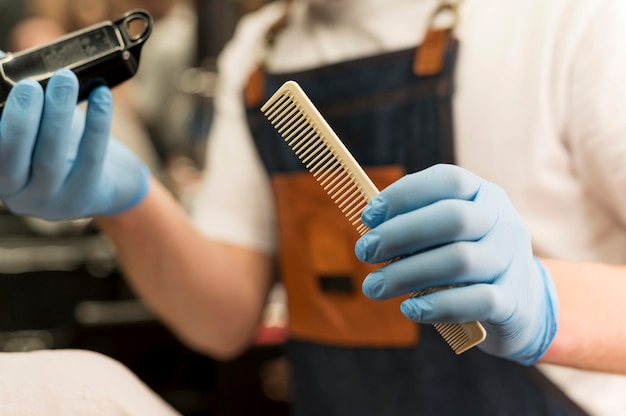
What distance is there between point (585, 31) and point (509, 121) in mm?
137

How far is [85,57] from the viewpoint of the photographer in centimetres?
73

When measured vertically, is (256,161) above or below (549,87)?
below

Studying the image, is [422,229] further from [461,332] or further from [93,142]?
[93,142]

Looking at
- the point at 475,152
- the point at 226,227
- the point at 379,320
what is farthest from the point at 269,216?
the point at 475,152

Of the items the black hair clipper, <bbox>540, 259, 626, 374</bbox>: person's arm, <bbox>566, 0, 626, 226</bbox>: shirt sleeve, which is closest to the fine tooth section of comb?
<bbox>540, 259, 626, 374</bbox>: person's arm

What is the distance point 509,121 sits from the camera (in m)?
0.88

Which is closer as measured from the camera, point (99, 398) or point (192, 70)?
point (99, 398)

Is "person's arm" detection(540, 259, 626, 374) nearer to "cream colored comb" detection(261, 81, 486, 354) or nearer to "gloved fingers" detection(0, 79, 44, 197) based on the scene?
"cream colored comb" detection(261, 81, 486, 354)

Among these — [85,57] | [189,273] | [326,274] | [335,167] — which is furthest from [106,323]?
[335,167]

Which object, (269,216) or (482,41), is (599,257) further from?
(269,216)

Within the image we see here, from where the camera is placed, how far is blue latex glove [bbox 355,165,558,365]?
1.84ft

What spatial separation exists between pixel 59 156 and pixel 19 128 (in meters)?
0.07

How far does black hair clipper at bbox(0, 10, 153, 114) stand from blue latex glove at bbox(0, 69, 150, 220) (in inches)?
0.8

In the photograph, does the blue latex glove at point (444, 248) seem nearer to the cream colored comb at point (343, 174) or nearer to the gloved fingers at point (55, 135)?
the cream colored comb at point (343, 174)
